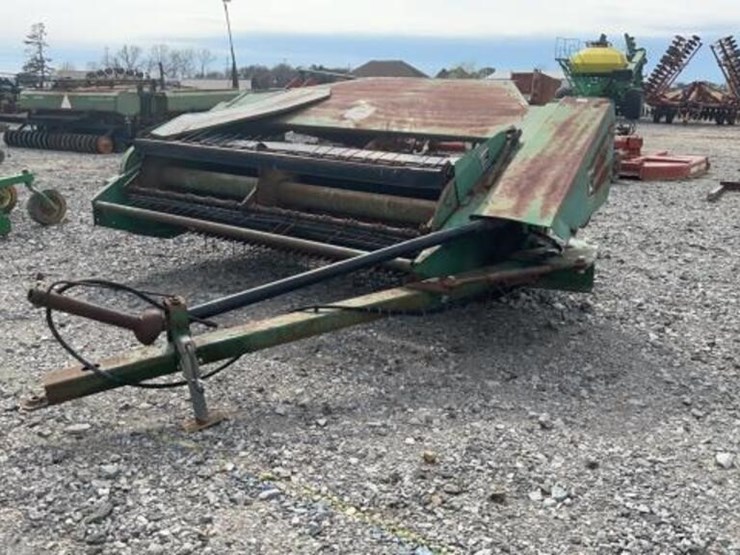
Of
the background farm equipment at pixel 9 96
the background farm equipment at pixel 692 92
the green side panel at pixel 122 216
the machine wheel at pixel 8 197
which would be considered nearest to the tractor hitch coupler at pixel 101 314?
the green side panel at pixel 122 216

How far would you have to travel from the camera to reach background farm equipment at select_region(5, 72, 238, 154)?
14359 mm

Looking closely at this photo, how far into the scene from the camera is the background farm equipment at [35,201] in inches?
281

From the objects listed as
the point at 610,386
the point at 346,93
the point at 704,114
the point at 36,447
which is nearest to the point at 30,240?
the point at 346,93

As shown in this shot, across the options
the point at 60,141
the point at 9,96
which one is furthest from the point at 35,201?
the point at 9,96

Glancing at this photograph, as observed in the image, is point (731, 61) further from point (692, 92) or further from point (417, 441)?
point (417, 441)

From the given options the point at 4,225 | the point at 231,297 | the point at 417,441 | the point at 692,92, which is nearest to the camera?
the point at 417,441

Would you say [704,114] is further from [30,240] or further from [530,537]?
[530,537]

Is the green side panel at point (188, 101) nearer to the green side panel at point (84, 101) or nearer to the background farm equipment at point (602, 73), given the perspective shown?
the green side panel at point (84, 101)

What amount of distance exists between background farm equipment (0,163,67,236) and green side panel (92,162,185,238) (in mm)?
2007

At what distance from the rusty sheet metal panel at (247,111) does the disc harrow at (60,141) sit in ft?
29.8

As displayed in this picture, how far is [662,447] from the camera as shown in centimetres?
324

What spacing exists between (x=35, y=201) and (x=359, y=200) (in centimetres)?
383

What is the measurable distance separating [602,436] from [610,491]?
460 millimetres

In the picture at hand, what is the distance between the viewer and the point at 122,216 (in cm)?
536
